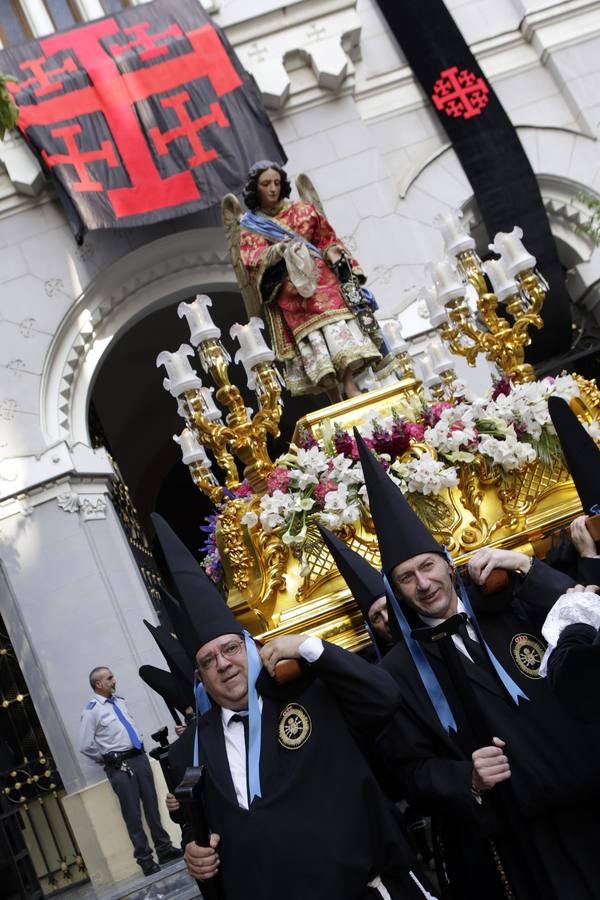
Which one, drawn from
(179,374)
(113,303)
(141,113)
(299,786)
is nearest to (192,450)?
(179,374)

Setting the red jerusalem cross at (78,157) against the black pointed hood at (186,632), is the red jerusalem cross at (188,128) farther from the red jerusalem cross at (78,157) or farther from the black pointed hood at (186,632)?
the black pointed hood at (186,632)

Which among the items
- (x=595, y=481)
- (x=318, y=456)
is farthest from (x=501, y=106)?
(x=595, y=481)

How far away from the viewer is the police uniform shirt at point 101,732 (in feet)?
25.6

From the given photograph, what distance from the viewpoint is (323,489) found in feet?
16.4

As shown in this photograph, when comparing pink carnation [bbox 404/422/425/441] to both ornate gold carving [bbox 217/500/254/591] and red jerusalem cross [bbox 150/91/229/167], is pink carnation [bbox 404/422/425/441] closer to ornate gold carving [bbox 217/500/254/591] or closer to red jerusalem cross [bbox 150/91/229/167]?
ornate gold carving [bbox 217/500/254/591]

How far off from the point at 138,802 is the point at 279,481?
381cm

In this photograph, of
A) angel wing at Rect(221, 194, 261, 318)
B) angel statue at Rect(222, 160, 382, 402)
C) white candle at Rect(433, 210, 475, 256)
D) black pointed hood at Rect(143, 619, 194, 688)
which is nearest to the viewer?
black pointed hood at Rect(143, 619, 194, 688)

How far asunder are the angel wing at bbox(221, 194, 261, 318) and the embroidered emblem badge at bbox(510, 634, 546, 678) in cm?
430

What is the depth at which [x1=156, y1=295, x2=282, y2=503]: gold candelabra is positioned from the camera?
557cm

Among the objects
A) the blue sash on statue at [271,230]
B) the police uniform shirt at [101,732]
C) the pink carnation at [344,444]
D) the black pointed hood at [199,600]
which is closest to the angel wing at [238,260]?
the blue sash on statue at [271,230]

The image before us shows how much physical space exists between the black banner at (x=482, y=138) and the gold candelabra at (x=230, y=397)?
5789 mm

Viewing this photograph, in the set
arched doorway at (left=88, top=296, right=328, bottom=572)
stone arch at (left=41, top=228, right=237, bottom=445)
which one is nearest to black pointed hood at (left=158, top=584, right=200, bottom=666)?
stone arch at (left=41, top=228, right=237, bottom=445)

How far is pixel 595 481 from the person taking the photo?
278 centimetres

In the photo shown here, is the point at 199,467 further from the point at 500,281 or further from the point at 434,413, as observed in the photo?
the point at 500,281
